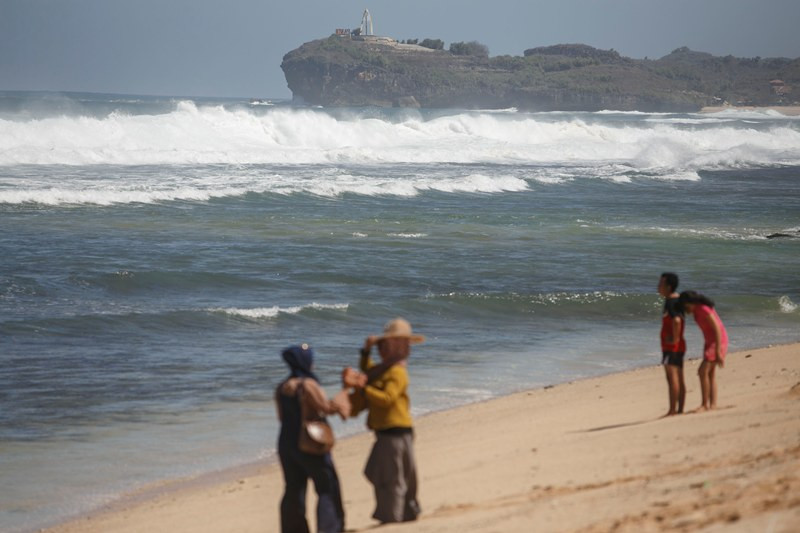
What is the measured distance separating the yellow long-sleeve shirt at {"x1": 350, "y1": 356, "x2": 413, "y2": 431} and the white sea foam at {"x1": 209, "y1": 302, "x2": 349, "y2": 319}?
9.47 m

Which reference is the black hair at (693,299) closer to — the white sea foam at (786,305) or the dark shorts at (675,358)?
the dark shorts at (675,358)

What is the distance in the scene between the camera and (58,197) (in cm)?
3020

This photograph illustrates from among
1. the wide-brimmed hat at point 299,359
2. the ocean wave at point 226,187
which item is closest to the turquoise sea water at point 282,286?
the ocean wave at point 226,187

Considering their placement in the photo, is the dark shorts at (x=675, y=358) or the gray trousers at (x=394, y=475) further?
the dark shorts at (x=675, y=358)

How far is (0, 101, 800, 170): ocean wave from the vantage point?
48.5 metres

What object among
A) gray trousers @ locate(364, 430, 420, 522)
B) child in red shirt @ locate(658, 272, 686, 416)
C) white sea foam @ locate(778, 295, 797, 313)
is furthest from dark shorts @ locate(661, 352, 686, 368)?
white sea foam @ locate(778, 295, 797, 313)

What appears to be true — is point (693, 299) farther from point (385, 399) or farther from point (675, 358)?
point (385, 399)

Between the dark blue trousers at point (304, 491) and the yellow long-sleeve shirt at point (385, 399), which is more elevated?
the yellow long-sleeve shirt at point (385, 399)

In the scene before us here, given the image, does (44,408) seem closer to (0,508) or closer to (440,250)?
(0,508)

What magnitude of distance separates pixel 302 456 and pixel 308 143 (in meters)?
58.7

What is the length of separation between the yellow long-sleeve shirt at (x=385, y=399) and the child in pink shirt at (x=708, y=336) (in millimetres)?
3680

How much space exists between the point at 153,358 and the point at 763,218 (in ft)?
75.5

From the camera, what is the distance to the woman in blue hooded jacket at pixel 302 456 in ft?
19.9

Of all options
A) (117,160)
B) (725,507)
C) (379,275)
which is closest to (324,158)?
(117,160)
